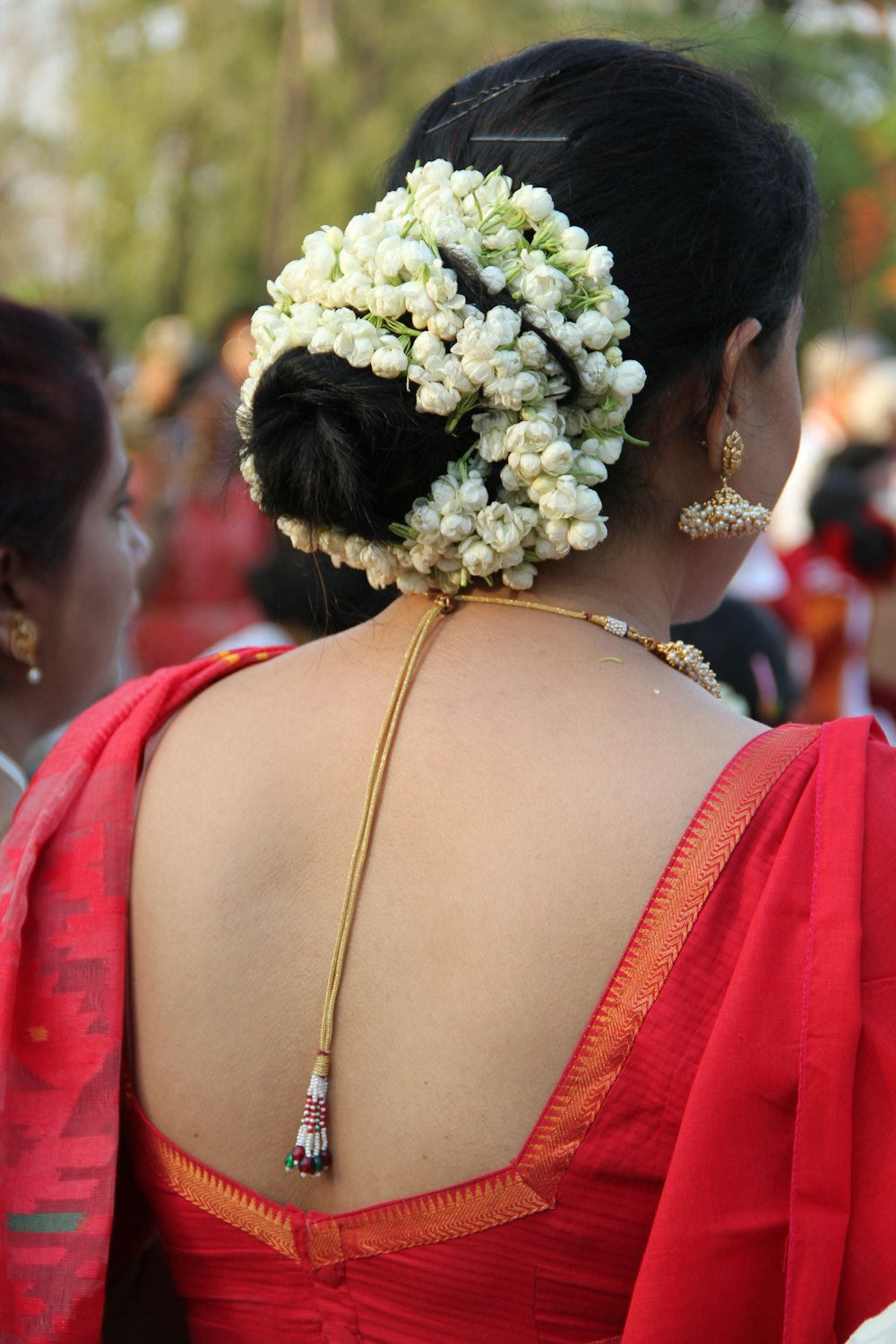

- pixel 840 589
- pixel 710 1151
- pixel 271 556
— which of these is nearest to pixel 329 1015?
pixel 710 1151

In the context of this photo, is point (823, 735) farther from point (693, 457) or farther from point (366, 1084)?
point (366, 1084)

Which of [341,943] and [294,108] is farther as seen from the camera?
[294,108]

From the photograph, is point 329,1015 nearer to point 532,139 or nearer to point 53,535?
point 532,139

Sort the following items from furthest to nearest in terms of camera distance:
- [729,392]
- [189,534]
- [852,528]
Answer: [189,534], [852,528], [729,392]

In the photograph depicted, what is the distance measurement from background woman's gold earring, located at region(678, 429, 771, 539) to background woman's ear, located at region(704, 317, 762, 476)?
0.01 metres

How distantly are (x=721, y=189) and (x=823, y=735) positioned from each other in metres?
0.59

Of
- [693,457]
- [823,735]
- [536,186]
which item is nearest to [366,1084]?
[823,735]

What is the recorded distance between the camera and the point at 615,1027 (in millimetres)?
1211

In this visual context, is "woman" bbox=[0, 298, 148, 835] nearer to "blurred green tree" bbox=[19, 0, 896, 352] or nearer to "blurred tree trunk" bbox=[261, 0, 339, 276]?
"blurred green tree" bbox=[19, 0, 896, 352]

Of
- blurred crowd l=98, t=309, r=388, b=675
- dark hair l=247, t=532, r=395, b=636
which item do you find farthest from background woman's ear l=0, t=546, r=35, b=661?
blurred crowd l=98, t=309, r=388, b=675

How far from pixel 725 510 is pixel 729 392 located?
0.41 feet

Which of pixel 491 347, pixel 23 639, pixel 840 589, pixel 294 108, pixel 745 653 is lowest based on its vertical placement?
pixel 840 589

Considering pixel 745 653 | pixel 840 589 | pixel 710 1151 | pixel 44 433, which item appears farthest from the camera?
pixel 840 589

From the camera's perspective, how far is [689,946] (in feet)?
3.96
